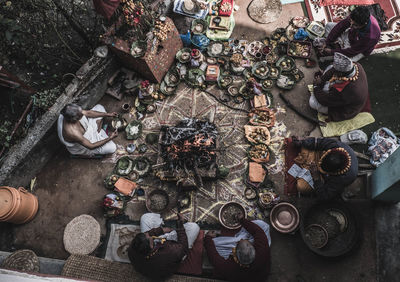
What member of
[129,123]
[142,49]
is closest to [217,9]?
[142,49]

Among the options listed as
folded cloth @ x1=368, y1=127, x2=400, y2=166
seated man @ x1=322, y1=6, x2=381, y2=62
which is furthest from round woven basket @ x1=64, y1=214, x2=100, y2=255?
seated man @ x1=322, y1=6, x2=381, y2=62

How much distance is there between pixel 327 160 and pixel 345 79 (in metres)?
1.75

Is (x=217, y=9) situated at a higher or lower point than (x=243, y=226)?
higher

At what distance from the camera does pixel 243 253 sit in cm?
421

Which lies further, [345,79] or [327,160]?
[345,79]

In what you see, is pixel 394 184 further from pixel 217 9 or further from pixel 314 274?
pixel 217 9

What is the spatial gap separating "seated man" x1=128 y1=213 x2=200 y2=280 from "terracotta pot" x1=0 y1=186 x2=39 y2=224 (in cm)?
267

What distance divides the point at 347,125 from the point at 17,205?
7.01 meters

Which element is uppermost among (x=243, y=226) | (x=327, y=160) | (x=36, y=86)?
(x=327, y=160)

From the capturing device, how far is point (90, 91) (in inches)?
259

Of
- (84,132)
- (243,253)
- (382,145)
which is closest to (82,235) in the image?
(84,132)

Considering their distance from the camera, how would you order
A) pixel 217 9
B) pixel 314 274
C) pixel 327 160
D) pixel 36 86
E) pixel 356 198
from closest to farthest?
pixel 327 160 < pixel 314 274 < pixel 356 198 < pixel 36 86 < pixel 217 9

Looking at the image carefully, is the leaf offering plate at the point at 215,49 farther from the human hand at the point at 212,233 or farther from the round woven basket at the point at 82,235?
the round woven basket at the point at 82,235

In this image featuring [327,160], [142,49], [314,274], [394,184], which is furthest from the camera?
[142,49]
